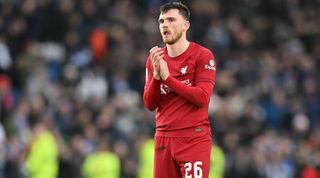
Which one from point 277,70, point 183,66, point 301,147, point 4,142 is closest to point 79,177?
point 4,142

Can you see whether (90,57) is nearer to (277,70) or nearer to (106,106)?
(106,106)

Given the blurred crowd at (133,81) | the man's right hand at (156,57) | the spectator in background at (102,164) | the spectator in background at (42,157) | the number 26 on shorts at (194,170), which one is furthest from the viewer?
the blurred crowd at (133,81)

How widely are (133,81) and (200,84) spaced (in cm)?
1193

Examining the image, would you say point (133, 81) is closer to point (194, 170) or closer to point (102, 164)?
point (102, 164)

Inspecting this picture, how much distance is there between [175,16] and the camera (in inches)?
362

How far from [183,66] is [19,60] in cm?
1172

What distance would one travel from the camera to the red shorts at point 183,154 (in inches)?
361

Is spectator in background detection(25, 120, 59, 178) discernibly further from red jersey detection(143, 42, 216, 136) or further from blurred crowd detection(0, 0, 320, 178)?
red jersey detection(143, 42, 216, 136)

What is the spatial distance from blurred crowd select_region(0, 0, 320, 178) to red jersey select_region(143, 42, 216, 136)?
27.3 ft

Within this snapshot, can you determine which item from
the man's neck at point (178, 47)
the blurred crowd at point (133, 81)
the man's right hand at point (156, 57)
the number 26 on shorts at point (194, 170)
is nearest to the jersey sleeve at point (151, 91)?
the man's right hand at point (156, 57)

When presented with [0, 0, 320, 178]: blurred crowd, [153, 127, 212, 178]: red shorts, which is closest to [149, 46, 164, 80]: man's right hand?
[153, 127, 212, 178]: red shorts

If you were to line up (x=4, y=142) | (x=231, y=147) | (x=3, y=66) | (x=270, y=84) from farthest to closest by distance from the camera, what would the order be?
1. (x=270, y=84)
2. (x=3, y=66)
3. (x=231, y=147)
4. (x=4, y=142)

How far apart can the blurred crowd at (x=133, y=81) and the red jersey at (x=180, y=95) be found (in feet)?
27.3

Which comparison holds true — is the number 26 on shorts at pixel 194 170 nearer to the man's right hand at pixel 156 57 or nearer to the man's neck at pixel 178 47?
the man's right hand at pixel 156 57
